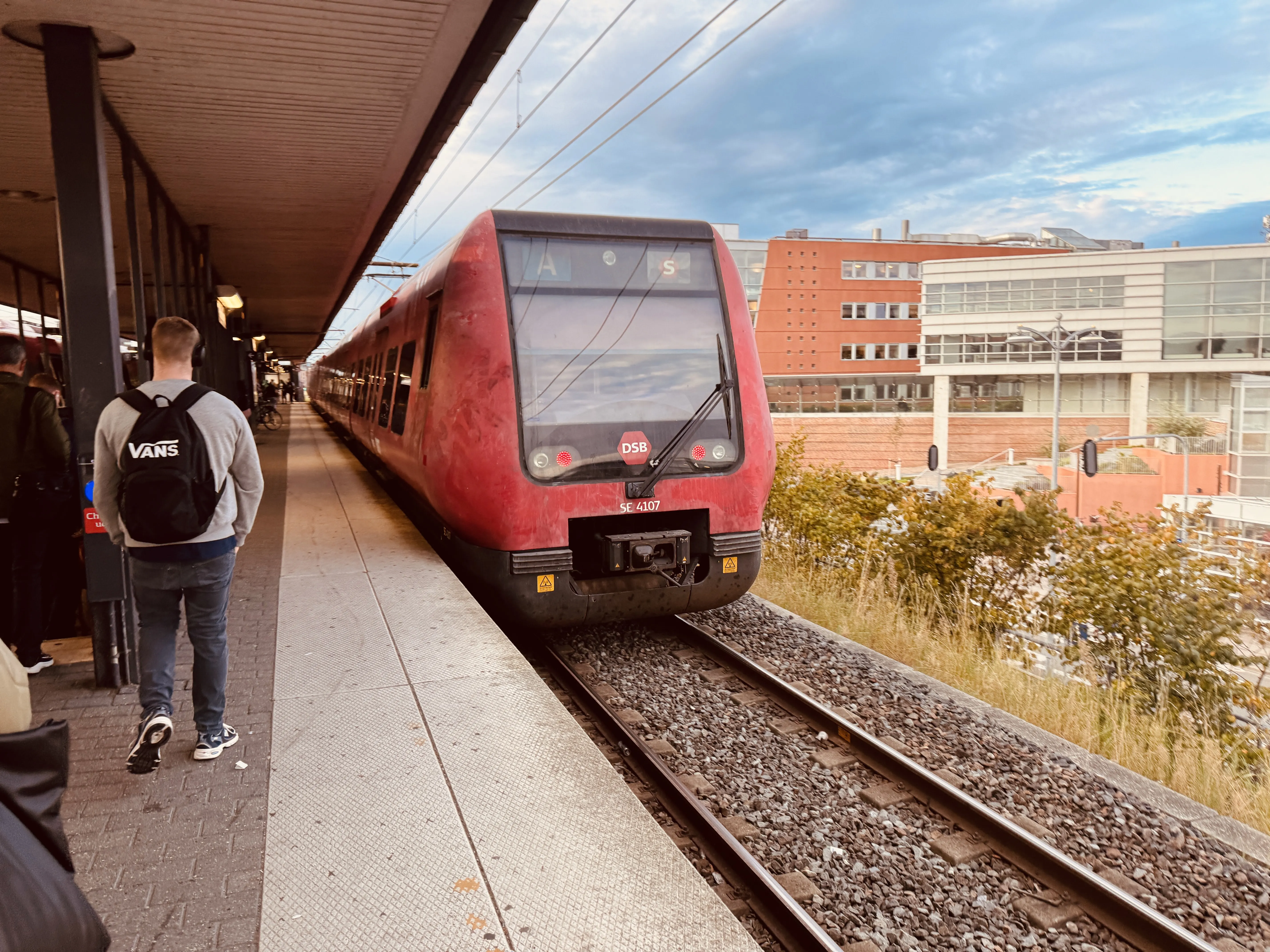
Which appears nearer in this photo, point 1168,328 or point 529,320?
point 529,320

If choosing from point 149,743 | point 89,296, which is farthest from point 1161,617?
point 89,296

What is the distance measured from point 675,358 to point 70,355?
3.62 m

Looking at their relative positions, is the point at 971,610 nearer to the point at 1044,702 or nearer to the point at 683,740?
the point at 1044,702

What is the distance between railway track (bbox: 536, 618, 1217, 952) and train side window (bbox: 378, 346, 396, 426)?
470 cm

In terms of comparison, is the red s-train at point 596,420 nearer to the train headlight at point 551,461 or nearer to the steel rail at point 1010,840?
the train headlight at point 551,461

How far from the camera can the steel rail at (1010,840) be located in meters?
3.07

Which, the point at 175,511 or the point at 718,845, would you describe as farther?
the point at 718,845

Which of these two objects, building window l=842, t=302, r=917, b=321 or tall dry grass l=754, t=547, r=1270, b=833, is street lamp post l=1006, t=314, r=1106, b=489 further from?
tall dry grass l=754, t=547, r=1270, b=833

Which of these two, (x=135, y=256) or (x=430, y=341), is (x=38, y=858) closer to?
(x=430, y=341)

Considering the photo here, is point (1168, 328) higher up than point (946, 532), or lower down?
higher up

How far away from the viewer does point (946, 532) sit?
774 cm

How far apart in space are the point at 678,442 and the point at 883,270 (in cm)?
5128

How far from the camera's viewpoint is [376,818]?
3020 mm

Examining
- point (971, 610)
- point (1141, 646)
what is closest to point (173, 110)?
point (971, 610)
